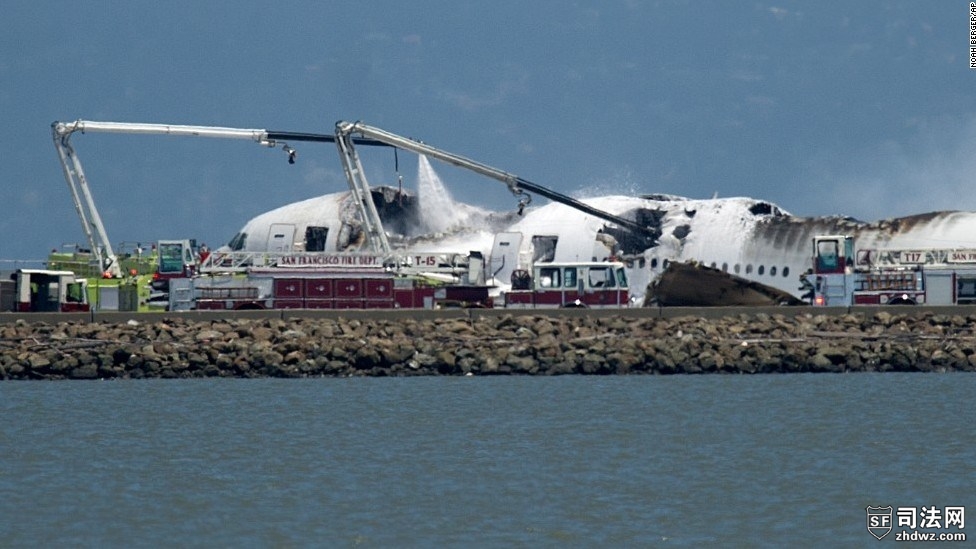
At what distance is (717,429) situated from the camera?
4759cm

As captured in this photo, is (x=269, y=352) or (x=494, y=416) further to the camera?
(x=269, y=352)

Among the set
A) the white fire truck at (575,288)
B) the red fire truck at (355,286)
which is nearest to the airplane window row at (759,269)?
the white fire truck at (575,288)

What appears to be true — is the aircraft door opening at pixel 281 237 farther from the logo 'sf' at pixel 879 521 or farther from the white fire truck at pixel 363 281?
the logo 'sf' at pixel 879 521

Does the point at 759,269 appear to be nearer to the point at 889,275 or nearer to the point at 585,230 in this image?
the point at 889,275

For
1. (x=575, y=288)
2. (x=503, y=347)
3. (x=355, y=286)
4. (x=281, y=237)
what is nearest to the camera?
(x=503, y=347)

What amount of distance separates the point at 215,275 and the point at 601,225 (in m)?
18.5

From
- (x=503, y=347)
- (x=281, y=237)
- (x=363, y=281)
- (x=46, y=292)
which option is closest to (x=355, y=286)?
(x=363, y=281)

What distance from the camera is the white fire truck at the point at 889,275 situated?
76875mm

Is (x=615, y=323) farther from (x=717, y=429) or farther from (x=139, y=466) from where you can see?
(x=139, y=466)

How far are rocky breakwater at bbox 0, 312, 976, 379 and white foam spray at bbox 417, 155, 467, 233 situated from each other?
30.7m

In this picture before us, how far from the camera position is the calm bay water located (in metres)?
34.5

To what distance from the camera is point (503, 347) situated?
65.2m

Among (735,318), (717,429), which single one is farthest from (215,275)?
(717,429)

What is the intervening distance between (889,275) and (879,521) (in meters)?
44.3
